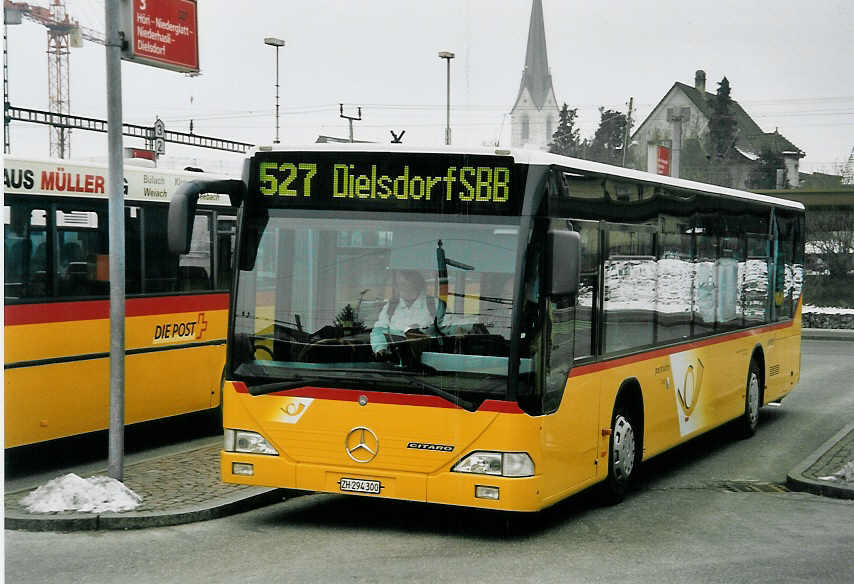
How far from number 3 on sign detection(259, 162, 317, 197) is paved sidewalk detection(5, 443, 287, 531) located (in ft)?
7.91

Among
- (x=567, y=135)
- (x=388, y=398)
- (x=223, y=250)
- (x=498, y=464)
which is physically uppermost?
(x=567, y=135)

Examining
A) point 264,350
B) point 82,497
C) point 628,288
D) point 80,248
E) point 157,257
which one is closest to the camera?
point 264,350

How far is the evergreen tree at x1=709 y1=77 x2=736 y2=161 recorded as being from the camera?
104 metres

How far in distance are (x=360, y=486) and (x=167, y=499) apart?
1.90m

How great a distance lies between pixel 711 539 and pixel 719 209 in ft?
18.0

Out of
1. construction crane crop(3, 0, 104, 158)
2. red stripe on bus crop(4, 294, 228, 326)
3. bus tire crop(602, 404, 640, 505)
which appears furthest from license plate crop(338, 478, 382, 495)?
construction crane crop(3, 0, 104, 158)

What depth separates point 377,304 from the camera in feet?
28.2

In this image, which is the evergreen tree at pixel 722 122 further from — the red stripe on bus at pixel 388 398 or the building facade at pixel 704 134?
the red stripe on bus at pixel 388 398

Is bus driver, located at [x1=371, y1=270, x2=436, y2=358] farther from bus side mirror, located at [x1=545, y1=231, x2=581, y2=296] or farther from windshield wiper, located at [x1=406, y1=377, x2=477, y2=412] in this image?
bus side mirror, located at [x1=545, y1=231, x2=581, y2=296]

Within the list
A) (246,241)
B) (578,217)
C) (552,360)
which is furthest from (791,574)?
(246,241)

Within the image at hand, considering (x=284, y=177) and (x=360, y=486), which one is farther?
(x=284, y=177)

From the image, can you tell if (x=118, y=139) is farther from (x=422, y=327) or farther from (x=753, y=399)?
(x=753, y=399)

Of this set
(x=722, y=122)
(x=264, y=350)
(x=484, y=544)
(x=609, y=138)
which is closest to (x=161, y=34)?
(x=264, y=350)

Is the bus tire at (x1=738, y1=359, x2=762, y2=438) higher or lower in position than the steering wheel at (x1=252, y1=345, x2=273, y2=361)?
lower
